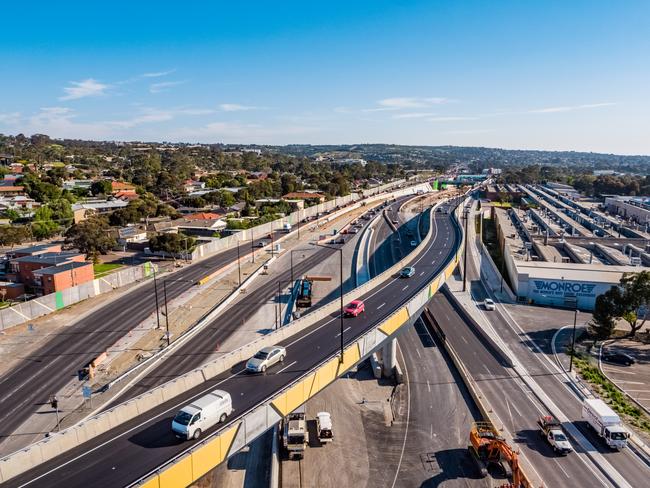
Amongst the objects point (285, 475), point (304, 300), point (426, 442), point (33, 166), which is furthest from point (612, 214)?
point (33, 166)

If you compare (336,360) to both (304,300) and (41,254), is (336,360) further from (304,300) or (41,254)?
(41,254)

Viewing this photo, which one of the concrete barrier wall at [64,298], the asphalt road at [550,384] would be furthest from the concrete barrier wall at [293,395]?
the concrete barrier wall at [64,298]

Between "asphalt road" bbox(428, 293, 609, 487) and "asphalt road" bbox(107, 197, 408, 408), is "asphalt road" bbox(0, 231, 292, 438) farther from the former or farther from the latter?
"asphalt road" bbox(428, 293, 609, 487)

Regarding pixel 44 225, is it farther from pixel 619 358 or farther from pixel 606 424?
pixel 619 358

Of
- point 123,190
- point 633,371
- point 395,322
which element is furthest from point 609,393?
point 123,190

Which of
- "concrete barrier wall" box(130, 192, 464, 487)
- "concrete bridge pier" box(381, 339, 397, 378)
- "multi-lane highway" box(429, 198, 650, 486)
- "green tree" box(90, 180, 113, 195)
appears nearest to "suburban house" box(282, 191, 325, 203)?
"green tree" box(90, 180, 113, 195)
